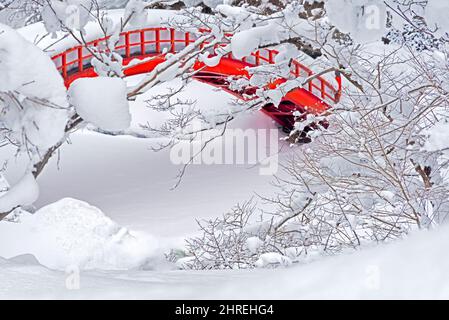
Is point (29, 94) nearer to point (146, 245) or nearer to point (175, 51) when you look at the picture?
point (146, 245)

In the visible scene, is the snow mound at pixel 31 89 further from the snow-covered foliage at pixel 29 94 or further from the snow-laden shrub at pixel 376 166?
the snow-laden shrub at pixel 376 166

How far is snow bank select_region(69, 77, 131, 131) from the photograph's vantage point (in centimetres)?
471

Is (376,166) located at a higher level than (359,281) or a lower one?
higher

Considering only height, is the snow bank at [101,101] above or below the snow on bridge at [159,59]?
below

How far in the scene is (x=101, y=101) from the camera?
15.4 ft

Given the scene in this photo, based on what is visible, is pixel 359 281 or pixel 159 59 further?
pixel 159 59

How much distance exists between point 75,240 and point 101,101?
8216mm

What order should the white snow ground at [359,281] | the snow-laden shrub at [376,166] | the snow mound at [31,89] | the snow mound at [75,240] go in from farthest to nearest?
the snow mound at [75,240]
the snow-laden shrub at [376,166]
the snow mound at [31,89]
the white snow ground at [359,281]

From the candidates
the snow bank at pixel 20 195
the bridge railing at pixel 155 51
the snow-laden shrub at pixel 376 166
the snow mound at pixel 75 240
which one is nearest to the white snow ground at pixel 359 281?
the snow bank at pixel 20 195

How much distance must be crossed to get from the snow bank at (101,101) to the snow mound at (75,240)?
709cm

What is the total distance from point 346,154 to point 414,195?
1080mm

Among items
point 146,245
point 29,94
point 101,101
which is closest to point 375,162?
point 101,101

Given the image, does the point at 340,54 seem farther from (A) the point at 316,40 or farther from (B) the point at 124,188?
(B) the point at 124,188

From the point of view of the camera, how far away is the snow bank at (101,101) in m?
4.71
